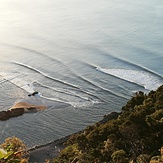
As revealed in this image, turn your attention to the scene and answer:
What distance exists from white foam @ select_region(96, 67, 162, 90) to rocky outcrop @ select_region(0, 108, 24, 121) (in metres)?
15.0

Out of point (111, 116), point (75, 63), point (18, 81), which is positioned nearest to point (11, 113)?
point (18, 81)

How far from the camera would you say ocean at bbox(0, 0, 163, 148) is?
3784 centimetres

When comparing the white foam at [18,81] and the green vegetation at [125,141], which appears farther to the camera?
the white foam at [18,81]

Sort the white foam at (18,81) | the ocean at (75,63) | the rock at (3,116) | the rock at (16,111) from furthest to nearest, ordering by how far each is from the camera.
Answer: the white foam at (18,81)
the rock at (16,111)
the rock at (3,116)
the ocean at (75,63)

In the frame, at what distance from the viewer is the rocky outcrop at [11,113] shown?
3825 cm

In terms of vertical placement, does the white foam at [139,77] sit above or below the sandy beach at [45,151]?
above

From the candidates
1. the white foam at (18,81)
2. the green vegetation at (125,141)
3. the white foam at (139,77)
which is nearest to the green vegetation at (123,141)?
the green vegetation at (125,141)

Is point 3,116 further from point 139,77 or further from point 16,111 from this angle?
point 139,77

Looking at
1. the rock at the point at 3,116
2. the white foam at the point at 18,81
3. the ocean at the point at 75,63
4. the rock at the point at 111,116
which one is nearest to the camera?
the rock at the point at 111,116

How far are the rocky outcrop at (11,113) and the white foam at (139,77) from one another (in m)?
15.0

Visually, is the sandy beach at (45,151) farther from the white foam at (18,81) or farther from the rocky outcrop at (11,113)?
the white foam at (18,81)

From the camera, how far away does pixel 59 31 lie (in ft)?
223

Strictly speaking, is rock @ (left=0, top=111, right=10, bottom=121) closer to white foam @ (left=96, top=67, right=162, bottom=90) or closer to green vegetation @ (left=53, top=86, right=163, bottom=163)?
green vegetation @ (left=53, top=86, right=163, bottom=163)

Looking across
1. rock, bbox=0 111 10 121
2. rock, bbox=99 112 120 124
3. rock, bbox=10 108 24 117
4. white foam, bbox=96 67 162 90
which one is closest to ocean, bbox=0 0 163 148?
white foam, bbox=96 67 162 90
